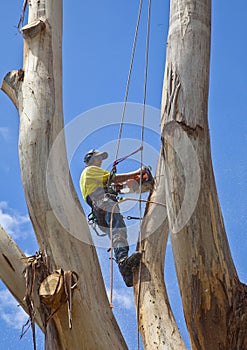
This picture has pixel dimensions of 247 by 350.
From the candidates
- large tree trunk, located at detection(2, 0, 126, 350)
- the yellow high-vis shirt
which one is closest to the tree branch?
large tree trunk, located at detection(2, 0, 126, 350)

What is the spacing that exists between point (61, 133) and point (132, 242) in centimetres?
170

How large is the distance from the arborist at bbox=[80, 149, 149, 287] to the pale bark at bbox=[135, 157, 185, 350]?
0.81ft

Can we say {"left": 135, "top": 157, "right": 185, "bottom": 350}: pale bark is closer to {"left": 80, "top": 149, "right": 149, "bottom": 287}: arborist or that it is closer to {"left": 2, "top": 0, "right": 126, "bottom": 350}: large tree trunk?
{"left": 80, "top": 149, "right": 149, "bottom": 287}: arborist

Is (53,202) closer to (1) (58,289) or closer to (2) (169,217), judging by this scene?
(1) (58,289)

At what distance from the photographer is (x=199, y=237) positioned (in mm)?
3338

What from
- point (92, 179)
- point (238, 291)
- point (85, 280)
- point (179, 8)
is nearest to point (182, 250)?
point (238, 291)

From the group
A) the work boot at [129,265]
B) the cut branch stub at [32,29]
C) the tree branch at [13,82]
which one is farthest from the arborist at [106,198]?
the cut branch stub at [32,29]

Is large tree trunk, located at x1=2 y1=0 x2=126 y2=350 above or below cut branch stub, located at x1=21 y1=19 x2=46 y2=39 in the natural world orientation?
below

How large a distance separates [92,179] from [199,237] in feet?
10.6

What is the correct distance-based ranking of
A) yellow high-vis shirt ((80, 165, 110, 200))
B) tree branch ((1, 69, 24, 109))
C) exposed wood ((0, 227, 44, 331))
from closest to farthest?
1. exposed wood ((0, 227, 44, 331))
2. tree branch ((1, 69, 24, 109))
3. yellow high-vis shirt ((80, 165, 110, 200))

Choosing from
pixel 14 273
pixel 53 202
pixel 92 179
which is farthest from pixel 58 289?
pixel 92 179

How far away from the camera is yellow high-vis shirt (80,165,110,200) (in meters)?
6.45

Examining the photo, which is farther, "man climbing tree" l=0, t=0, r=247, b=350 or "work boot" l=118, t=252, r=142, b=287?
"work boot" l=118, t=252, r=142, b=287

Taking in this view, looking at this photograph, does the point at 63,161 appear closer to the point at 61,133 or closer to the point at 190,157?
the point at 61,133
